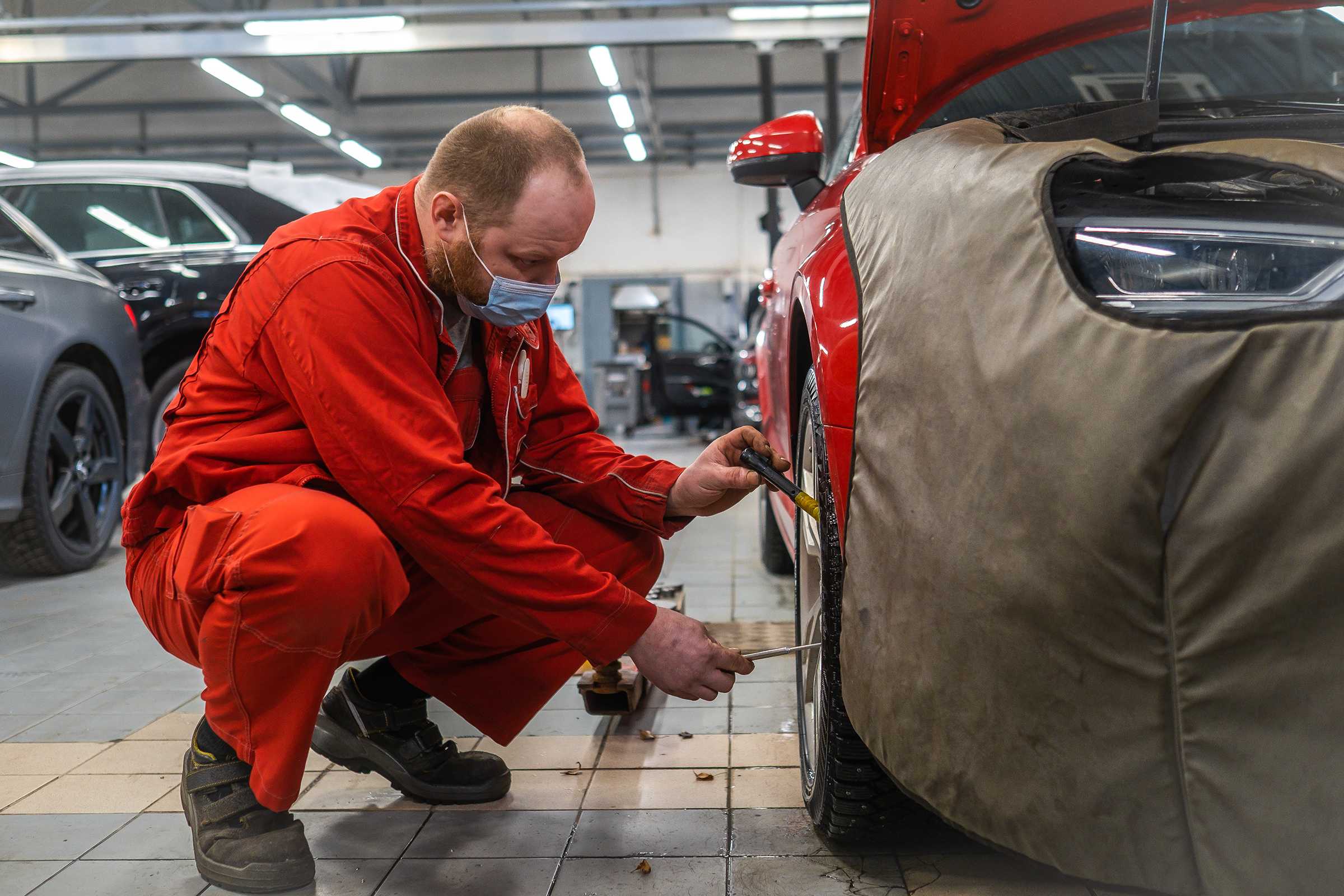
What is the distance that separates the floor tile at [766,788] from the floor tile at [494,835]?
0.91 feet

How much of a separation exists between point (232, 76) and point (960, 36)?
34.1 ft

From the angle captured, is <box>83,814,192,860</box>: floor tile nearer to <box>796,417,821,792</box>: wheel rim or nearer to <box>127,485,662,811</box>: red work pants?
<box>127,485,662,811</box>: red work pants

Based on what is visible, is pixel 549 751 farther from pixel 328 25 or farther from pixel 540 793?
pixel 328 25

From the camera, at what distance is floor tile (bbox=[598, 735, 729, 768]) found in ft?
6.16

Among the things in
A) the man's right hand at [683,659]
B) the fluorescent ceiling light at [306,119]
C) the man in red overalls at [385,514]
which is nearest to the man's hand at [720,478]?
the man in red overalls at [385,514]

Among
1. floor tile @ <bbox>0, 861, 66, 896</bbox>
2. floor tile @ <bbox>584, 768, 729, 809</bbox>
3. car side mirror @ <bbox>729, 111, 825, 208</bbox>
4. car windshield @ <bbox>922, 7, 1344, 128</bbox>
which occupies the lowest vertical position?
floor tile @ <bbox>584, 768, 729, 809</bbox>

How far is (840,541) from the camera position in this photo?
1259mm

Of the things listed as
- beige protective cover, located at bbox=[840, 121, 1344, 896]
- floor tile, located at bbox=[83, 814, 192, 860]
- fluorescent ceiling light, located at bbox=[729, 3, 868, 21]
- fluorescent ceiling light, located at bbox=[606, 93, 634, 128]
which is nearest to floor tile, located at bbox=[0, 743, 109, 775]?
floor tile, located at bbox=[83, 814, 192, 860]

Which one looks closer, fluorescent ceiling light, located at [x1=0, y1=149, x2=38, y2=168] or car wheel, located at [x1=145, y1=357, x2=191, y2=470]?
car wheel, located at [x1=145, y1=357, x2=191, y2=470]

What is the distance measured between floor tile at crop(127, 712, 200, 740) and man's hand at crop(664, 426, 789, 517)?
1.08 metres

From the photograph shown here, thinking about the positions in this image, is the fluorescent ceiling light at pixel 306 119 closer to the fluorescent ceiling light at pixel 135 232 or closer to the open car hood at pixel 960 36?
the fluorescent ceiling light at pixel 135 232

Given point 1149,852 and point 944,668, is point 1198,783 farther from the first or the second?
point 944,668

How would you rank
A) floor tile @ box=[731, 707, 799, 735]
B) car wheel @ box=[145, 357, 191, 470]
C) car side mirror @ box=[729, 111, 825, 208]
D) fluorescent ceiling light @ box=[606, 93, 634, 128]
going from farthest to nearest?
1. fluorescent ceiling light @ box=[606, 93, 634, 128]
2. car wheel @ box=[145, 357, 191, 470]
3. car side mirror @ box=[729, 111, 825, 208]
4. floor tile @ box=[731, 707, 799, 735]

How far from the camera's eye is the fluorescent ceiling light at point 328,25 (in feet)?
25.8
